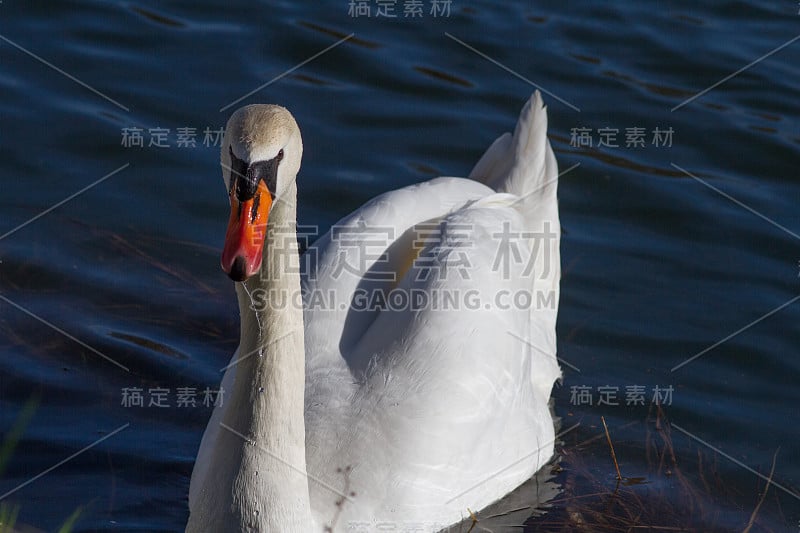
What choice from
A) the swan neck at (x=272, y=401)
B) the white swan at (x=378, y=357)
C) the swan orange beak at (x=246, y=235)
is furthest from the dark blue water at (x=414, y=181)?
the swan orange beak at (x=246, y=235)

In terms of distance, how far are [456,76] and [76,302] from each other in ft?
11.9

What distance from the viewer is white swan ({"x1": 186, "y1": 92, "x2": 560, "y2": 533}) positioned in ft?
12.5

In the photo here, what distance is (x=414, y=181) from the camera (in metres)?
7.79

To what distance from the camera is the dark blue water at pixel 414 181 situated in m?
5.78

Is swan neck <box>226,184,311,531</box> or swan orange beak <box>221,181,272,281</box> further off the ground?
swan orange beak <box>221,181,272,281</box>

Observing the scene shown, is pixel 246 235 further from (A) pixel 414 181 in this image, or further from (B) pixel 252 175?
(A) pixel 414 181

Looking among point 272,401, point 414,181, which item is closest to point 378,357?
point 272,401

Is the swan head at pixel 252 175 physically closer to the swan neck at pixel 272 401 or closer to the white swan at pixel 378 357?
the white swan at pixel 378 357

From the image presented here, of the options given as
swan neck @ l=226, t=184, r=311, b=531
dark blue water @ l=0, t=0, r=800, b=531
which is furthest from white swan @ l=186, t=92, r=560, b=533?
dark blue water @ l=0, t=0, r=800, b=531

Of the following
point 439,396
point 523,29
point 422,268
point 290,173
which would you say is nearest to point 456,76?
point 523,29

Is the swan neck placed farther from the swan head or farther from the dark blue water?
the dark blue water

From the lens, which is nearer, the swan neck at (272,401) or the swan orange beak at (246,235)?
the swan orange beak at (246,235)

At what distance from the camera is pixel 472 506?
5.09 metres

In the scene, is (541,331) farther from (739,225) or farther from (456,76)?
(456,76)
